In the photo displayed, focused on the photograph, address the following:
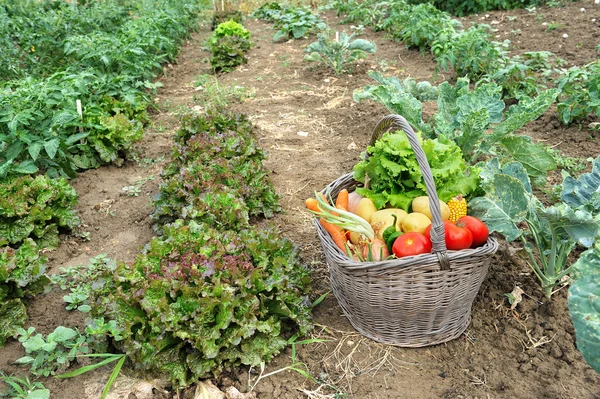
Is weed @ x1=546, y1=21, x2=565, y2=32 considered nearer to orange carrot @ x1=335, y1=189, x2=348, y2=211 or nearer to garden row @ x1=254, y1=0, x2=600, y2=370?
garden row @ x1=254, y1=0, x2=600, y2=370

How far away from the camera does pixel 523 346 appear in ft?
8.85

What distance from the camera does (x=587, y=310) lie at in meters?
1.76

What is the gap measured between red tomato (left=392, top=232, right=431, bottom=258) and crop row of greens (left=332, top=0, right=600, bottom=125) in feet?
6.37

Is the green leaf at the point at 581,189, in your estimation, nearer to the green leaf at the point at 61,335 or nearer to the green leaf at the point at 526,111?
the green leaf at the point at 526,111

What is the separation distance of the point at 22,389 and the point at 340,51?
581cm

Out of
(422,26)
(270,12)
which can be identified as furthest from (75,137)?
(270,12)

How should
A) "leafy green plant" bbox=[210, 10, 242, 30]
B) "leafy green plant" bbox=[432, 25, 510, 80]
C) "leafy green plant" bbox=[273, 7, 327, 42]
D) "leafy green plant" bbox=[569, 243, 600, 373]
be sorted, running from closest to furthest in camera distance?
"leafy green plant" bbox=[569, 243, 600, 373] < "leafy green plant" bbox=[432, 25, 510, 80] < "leafy green plant" bbox=[273, 7, 327, 42] < "leafy green plant" bbox=[210, 10, 242, 30]

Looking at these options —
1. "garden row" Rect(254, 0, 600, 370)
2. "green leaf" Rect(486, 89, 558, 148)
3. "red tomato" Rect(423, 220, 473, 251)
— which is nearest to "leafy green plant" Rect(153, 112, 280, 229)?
"garden row" Rect(254, 0, 600, 370)

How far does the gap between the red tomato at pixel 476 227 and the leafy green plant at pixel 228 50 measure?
6.28 m

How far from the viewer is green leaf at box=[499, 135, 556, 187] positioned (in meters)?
3.34

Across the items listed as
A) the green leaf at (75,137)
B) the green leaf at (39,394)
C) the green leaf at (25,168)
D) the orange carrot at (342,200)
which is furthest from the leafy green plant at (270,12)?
the green leaf at (39,394)

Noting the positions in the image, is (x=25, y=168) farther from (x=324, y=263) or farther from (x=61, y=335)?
(x=324, y=263)

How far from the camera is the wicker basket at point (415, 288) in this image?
2334mm

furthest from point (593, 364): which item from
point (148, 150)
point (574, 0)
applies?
point (574, 0)
